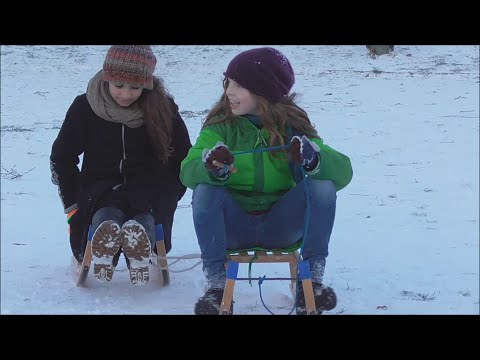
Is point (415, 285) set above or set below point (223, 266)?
below

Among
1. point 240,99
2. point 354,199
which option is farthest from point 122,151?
point 354,199

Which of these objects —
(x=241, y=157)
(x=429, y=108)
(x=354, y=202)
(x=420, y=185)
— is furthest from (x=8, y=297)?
(x=429, y=108)

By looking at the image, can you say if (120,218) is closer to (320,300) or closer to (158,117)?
(158,117)

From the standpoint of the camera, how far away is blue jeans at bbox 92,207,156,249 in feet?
8.41

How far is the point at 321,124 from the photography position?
5.97 metres

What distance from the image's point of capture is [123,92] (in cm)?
262

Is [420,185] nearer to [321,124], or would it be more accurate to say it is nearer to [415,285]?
[415,285]

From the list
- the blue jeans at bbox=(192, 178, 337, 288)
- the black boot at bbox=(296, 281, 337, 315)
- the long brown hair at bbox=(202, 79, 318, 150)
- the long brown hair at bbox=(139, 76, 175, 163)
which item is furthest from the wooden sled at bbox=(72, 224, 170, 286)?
the black boot at bbox=(296, 281, 337, 315)

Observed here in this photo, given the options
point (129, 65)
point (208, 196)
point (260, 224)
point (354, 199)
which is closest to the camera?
point (208, 196)

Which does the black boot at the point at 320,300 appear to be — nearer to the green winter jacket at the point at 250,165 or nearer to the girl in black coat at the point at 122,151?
the green winter jacket at the point at 250,165

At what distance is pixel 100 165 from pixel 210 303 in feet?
2.59

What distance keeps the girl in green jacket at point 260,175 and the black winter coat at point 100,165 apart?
0.40 m

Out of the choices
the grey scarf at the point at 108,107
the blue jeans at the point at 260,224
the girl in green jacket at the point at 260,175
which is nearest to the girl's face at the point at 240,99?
the girl in green jacket at the point at 260,175
